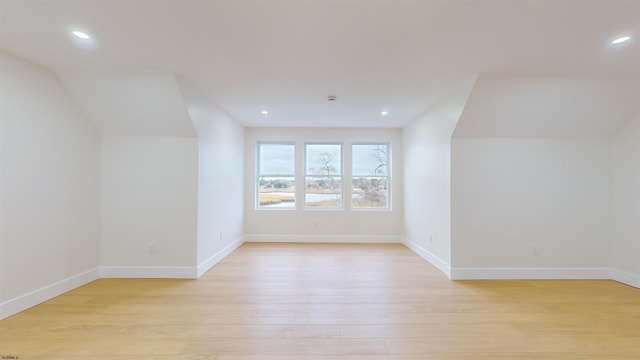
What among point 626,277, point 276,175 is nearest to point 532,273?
point 626,277

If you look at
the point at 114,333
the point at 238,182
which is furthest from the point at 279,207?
the point at 114,333

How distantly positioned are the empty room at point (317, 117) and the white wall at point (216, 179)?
55 millimetres

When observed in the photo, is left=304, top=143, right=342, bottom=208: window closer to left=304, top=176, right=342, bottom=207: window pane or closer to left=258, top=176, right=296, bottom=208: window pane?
left=304, top=176, right=342, bottom=207: window pane

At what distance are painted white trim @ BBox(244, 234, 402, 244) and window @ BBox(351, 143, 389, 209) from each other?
64 centimetres

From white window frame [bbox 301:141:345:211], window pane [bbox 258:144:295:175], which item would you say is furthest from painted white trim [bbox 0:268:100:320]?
white window frame [bbox 301:141:345:211]

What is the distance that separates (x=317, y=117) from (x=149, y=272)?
3349 mm

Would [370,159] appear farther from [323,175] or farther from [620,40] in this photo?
[620,40]

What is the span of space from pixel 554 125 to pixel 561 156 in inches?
18.4

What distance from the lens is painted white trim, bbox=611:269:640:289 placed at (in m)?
3.38

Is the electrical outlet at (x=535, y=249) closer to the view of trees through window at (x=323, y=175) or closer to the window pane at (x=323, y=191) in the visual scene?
the view of trees through window at (x=323, y=175)

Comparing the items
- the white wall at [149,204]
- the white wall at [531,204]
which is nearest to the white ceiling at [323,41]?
the white wall at [149,204]

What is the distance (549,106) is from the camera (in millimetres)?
3311

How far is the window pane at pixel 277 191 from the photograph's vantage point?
6.02 meters

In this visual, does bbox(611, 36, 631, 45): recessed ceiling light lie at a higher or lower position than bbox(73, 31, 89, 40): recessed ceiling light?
lower
